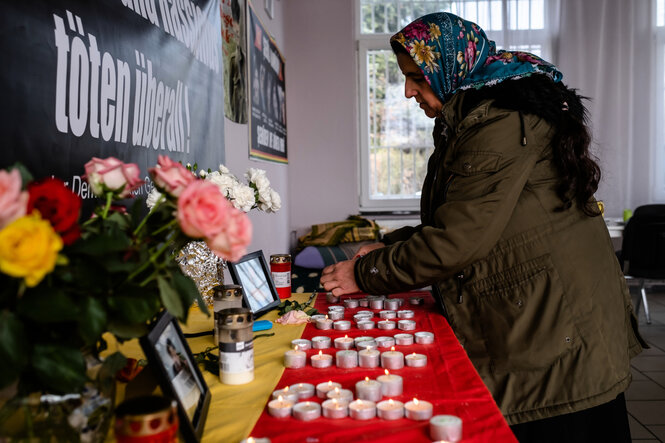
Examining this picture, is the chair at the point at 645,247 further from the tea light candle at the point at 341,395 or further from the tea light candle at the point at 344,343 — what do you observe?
the tea light candle at the point at 341,395

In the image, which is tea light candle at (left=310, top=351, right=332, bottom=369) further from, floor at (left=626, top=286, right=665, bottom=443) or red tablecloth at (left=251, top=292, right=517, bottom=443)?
floor at (left=626, top=286, right=665, bottom=443)

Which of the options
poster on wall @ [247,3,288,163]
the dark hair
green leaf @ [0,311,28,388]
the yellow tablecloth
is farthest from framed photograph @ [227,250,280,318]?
poster on wall @ [247,3,288,163]

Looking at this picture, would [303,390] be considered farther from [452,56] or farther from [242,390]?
[452,56]

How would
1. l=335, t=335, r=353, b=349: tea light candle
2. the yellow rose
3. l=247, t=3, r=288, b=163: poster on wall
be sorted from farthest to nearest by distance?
l=247, t=3, r=288, b=163: poster on wall, l=335, t=335, r=353, b=349: tea light candle, the yellow rose

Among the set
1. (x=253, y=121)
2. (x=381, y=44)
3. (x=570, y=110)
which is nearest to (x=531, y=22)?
(x=381, y=44)

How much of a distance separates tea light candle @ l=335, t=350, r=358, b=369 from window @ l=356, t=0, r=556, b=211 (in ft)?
14.3

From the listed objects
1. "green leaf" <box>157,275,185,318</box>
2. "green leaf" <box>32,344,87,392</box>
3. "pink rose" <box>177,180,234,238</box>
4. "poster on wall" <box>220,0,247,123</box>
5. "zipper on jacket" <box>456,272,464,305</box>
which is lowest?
"zipper on jacket" <box>456,272,464,305</box>

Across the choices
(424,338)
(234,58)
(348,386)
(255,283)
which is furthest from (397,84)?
(348,386)

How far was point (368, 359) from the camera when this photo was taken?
1087 millimetres

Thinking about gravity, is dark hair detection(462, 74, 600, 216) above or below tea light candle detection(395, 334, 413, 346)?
above

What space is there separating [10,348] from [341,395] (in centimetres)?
51

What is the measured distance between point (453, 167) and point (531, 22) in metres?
4.54

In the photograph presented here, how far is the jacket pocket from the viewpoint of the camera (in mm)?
1447

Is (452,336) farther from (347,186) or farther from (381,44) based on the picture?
(381,44)
